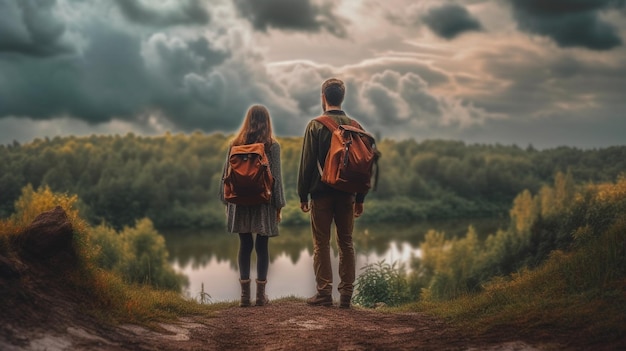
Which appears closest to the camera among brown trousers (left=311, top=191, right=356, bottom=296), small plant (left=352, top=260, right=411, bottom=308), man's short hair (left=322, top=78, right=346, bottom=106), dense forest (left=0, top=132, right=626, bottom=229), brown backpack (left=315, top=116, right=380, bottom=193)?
brown backpack (left=315, top=116, right=380, bottom=193)

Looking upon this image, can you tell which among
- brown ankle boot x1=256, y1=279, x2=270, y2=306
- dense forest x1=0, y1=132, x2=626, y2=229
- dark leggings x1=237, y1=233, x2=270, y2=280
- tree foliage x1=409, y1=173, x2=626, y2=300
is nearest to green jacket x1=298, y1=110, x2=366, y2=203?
dark leggings x1=237, y1=233, x2=270, y2=280

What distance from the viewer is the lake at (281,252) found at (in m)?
43.6

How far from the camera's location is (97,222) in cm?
8356

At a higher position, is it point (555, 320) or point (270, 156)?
point (270, 156)

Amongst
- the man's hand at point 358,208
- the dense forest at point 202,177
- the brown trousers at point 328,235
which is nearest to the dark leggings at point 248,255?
the brown trousers at point 328,235

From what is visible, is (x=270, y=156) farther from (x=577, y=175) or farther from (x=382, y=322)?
(x=577, y=175)

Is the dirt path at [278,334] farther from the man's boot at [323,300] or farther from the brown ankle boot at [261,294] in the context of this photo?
the brown ankle boot at [261,294]

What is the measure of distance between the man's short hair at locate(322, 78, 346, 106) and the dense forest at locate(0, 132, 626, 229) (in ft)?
195

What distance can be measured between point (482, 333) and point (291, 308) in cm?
272

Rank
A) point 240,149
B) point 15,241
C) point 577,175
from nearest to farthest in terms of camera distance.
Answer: point 15,241 < point 240,149 < point 577,175

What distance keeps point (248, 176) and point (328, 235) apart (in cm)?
119

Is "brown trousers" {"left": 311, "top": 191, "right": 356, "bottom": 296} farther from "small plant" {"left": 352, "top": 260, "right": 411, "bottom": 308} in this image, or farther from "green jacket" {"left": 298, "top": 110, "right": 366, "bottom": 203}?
"small plant" {"left": 352, "top": 260, "right": 411, "bottom": 308}

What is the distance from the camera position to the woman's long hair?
7535 millimetres

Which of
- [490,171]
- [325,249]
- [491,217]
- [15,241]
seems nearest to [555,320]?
[325,249]
